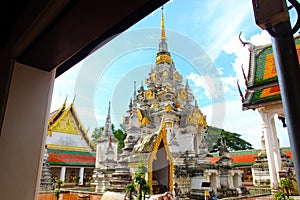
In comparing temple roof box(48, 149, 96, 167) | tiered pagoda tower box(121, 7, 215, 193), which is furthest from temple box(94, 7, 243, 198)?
temple roof box(48, 149, 96, 167)

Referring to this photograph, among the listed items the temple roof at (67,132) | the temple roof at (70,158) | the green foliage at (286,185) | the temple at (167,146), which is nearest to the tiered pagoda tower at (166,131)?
the temple at (167,146)

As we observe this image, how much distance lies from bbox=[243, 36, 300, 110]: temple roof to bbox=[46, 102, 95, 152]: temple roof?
8.01 m

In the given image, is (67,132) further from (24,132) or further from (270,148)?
(24,132)

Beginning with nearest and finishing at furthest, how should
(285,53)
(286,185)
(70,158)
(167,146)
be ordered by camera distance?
(285,53)
(286,185)
(167,146)
(70,158)

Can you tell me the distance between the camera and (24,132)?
92cm

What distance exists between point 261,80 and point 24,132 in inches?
188

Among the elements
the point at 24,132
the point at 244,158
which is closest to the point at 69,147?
the point at 244,158

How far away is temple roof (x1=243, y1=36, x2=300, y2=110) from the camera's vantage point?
4.48 meters

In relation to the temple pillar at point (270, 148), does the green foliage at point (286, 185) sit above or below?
below

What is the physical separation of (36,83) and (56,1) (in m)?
0.47

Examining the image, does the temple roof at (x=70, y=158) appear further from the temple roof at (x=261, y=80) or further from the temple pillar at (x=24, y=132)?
the temple pillar at (x=24, y=132)

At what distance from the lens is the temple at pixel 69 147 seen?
9.51m

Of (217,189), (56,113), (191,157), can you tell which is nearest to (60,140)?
(56,113)

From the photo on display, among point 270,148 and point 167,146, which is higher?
point 167,146
